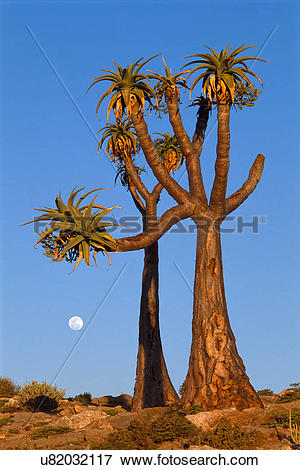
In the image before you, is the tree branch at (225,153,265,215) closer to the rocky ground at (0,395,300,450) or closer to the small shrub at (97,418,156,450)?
the rocky ground at (0,395,300,450)

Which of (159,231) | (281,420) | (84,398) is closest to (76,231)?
(159,231)

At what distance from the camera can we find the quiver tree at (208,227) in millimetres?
16453

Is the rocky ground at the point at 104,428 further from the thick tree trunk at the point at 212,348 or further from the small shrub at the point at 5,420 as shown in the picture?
the thick tree trunk at the point at 212,348

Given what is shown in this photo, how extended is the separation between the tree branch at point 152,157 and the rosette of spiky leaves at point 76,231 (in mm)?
2011

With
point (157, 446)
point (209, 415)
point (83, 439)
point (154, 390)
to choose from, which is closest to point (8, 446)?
point (83, 439)

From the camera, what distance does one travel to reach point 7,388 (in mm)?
27984

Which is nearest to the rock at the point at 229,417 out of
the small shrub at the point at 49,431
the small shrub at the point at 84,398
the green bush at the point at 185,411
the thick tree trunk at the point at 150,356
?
the green bush at the point at 185,411

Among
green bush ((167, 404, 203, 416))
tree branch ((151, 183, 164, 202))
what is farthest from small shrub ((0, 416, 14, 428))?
tree branch ((151, 183, 164, 202))

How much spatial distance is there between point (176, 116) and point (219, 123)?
1.85 meters

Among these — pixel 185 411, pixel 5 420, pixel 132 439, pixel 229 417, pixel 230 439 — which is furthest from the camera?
pixel 5 420

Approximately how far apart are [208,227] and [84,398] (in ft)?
45.4

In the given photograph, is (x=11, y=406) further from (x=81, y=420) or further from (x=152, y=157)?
(x=152, y=157)

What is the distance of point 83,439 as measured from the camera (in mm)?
13602
